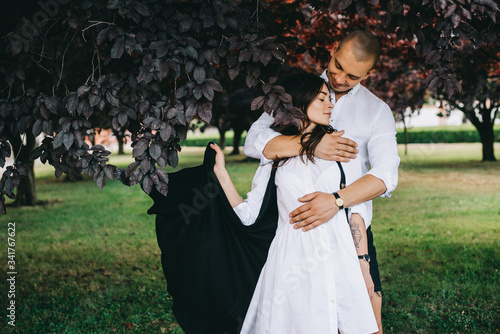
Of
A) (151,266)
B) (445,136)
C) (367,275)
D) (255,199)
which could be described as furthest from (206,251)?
(445,136)

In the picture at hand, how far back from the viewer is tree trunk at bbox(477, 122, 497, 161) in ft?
64.6

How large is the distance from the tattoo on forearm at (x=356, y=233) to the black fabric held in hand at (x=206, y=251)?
0.56m

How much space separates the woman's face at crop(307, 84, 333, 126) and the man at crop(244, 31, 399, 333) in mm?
124

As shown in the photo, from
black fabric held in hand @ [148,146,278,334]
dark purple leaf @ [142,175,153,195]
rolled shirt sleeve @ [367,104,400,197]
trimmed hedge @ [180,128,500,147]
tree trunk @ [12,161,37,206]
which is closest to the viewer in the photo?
dark purple leaf @ [142,175,153,195]

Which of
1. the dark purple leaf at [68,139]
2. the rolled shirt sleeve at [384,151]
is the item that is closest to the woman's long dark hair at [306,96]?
the rolled shirt sleeve at [384,151]

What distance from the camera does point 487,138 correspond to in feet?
66.7

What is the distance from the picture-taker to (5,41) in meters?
2.60

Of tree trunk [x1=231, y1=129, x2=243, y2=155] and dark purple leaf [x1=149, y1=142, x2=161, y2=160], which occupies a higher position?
tree trunk [x1=231, y1=129, x2=243, y2=155]

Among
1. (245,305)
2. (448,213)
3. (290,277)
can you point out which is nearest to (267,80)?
(290,277)

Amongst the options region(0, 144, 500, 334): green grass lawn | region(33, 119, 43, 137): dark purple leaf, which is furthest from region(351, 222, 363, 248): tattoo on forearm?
region(0, 144, 500, 334): green grass lawn

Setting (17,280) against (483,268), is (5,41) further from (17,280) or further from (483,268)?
(483,268)

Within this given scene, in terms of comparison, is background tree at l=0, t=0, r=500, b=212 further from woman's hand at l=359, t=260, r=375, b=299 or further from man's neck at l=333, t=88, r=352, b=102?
woman's hand at l=359, t=260, r=375, b=299

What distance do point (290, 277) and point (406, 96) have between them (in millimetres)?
17512

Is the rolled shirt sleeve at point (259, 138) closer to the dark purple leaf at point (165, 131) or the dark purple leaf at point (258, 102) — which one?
the dark purple leaf at point (258, 102)
